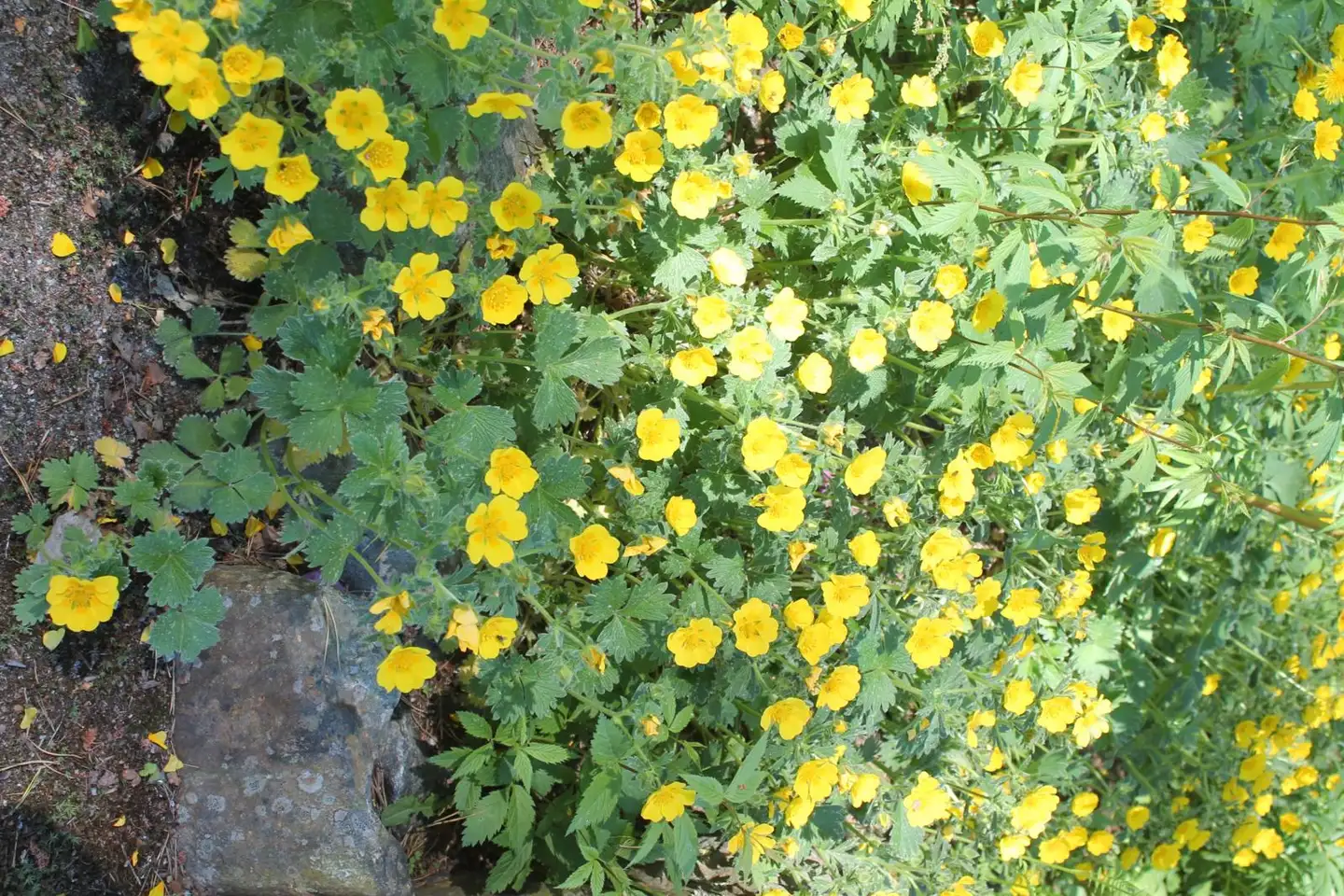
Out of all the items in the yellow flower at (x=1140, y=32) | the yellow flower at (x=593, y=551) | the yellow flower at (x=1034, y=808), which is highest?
the yellow flower at (x=1140, y=32)

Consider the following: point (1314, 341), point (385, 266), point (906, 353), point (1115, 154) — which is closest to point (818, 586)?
point (906, 353)

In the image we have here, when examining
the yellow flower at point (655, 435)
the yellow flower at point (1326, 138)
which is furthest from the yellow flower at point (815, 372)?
the yellow flower at point (1326, 138)

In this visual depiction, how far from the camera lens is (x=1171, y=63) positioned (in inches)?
121

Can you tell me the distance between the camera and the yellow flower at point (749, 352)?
246 centimetres

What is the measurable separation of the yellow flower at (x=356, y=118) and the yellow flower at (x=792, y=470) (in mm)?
1277

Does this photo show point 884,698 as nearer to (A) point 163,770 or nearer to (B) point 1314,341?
(A) point 163,770

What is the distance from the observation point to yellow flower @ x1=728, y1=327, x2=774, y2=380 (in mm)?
2463

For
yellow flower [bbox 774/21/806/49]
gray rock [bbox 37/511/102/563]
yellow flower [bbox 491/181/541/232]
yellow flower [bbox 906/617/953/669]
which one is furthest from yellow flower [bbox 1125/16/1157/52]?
gray rock [bbox 37/511/102/563]

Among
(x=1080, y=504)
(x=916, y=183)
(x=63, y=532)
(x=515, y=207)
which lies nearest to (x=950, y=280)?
(x=916, y=183)

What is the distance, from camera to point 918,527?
8.93 ft

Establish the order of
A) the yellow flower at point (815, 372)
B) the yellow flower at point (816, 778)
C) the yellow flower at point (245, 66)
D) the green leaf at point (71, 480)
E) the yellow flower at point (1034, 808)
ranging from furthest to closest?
1. the yellow flower at point (1034, 808)
2. the yellow flower at point (815, 372)
3. the yellow flower at point (816, 778)
4. the green leaf at point (71, 480)
5. the yellow flower at point (245, 66)

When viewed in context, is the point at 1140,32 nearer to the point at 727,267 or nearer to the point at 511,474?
the point at 727,267

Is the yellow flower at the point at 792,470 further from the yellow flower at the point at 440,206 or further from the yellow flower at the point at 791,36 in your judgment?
the yellow flower at the point at 791,36

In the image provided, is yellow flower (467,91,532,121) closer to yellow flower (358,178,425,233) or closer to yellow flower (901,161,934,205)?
yellow flower (358,178,425,233)
